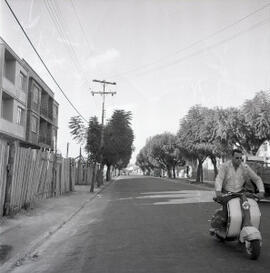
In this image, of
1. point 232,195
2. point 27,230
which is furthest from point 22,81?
point 232,195

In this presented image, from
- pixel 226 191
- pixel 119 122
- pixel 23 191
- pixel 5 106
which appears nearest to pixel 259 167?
pixel 23 191

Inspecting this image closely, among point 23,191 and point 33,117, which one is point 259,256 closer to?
point 23,191

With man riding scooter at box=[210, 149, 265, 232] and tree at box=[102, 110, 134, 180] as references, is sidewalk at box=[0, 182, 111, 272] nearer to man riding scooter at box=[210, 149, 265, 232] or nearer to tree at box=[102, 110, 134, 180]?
man riding scooter at box=[210, 149, 265, 232]

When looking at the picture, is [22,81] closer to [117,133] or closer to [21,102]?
[21,102]

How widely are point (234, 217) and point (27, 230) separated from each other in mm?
5043

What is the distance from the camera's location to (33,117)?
42719 millimetres

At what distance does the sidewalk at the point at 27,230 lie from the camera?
7.12m

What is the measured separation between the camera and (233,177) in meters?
7.49

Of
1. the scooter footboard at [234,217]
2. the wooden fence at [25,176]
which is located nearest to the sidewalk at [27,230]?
the wooden fence at [25,176]

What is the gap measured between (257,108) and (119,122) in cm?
1509

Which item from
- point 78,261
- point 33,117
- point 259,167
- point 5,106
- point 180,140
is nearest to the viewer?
point 78,261

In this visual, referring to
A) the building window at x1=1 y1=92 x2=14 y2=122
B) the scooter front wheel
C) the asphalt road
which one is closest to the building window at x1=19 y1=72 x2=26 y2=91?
the building window at x1=1 y1=92 x2=14 y2=122

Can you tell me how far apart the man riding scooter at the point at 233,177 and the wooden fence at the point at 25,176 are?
220 inches

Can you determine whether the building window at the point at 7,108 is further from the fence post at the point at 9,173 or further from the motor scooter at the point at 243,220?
the motor scooter at the point at 243,220
